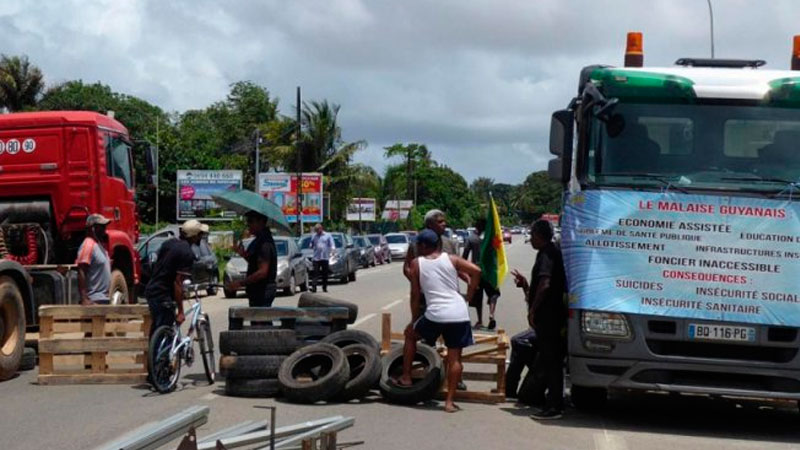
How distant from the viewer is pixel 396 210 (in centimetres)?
9612

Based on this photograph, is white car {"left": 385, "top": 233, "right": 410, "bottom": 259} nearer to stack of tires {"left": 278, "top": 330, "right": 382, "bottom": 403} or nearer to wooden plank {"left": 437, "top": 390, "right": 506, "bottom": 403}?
stack of tires {"left": 278, "top": 330, "right": 382, "bottom": 403}

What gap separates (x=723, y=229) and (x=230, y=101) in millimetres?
90662

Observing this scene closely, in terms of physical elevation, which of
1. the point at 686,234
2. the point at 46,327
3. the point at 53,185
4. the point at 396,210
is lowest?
the point at 46,327

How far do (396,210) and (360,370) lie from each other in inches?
3350

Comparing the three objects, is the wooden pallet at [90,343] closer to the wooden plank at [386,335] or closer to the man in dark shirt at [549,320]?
the wooden plank at [386,335]

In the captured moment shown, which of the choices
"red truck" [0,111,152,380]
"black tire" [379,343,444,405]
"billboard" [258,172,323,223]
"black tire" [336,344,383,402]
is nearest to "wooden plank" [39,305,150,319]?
"red truck" [0,111,152,380]

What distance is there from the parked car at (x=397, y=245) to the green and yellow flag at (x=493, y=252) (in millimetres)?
39186

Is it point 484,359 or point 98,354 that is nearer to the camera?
point 484,359

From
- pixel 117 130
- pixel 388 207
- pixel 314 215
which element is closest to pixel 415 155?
pixel 388 207

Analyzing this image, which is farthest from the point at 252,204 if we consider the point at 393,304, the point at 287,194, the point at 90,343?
the point at 287,194

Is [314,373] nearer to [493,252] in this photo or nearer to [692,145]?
[692,145]

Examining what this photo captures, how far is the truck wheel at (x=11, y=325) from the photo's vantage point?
494 inches

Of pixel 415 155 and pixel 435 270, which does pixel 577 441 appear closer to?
pixel 435 270

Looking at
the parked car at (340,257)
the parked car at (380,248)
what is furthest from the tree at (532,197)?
the parked car at (340,257)
